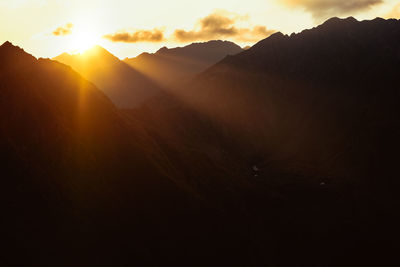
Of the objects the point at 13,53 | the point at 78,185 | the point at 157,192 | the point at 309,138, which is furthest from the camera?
the point at 309,138

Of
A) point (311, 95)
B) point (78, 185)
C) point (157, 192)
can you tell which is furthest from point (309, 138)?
point (78, 185)

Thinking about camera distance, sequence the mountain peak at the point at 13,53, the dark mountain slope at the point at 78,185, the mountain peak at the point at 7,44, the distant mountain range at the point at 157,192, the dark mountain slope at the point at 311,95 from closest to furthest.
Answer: the dark mountain slope at the point at 78,185, the distant mountain range at the point at 157,192, the mountain peak at the point at 13,53, the mountain peak at the point at 7,44, the dark mountain slope at the point at 311,95

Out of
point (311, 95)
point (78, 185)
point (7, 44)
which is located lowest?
point (78, 185)

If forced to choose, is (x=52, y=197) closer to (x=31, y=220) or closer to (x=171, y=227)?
(x=31, y=220)

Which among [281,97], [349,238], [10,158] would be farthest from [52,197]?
[281,97]

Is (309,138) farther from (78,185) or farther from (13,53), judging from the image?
(13,53)

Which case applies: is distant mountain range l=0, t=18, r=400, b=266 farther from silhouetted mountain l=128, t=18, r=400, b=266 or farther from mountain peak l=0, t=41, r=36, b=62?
silhouetted mountain l=128, t=18, r=400, b=266

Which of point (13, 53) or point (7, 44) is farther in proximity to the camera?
point (7, 44)

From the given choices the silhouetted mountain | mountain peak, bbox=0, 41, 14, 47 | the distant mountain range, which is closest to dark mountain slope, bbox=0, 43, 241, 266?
the distant mountain range

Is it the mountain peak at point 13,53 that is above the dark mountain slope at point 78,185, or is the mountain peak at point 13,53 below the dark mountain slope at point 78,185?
above

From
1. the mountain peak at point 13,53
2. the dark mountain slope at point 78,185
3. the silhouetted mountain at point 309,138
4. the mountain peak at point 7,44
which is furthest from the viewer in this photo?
the mountain peak at point 7,44

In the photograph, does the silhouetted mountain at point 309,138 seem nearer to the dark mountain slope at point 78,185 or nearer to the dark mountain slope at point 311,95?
the dark mountain slope at point 311,95

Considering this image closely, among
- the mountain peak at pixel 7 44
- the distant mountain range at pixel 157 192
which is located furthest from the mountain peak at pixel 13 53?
the distant mountain range at pixel 157 192

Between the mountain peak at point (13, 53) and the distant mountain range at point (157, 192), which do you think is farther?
the mountain peak at point (13, 53)
